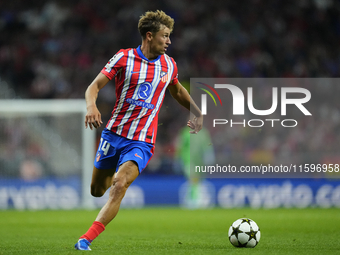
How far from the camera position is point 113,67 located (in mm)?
5078

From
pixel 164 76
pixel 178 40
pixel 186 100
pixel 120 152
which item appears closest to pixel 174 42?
pixel 178 40

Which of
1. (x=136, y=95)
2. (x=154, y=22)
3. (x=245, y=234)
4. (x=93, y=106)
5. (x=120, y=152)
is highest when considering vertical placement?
(x=154, y=22)

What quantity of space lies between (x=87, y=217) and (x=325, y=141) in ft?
22.2

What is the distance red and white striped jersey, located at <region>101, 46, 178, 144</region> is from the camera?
5191 mm

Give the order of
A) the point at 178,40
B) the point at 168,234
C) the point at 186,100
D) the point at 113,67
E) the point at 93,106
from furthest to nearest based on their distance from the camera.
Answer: the point at 178,40
the point at 168,234
the point at 186,100
the point at 113,67
the point at 93,106

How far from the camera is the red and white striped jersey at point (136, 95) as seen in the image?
204 inches

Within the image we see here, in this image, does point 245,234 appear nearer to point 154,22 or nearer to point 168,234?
point 168,234

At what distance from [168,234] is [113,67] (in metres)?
2.96

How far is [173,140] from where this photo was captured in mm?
15312

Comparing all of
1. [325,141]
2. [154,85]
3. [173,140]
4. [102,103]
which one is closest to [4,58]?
[102,103]

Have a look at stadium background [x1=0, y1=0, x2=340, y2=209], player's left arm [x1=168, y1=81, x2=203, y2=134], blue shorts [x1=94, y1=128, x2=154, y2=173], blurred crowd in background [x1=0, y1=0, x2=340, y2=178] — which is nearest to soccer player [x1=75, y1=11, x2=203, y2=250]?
blue shorts [x1=94, y1=128, x2=154, y2=173]

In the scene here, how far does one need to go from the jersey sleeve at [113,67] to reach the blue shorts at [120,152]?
61 centimetres

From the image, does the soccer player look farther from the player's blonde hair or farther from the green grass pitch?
the green grass pitch

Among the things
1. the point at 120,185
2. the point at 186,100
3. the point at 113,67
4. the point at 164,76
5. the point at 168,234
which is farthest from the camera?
the point at 168,234
